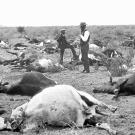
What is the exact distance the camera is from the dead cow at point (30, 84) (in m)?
7.88

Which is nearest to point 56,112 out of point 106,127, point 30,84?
point 106,127

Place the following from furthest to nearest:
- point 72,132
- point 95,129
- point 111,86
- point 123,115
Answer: point 111,86 → point 123,115 → point 95,129 → point 72,132

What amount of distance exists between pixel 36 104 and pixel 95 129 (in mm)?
910

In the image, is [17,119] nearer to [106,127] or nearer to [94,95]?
[106,127]

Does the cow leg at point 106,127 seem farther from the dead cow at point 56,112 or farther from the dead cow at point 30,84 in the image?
the dead cow at point 30,84

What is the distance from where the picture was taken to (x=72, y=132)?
495cm

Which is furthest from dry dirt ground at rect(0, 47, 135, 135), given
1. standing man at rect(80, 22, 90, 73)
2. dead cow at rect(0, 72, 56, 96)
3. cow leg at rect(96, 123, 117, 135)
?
standing man at rect(80, 22, 90, 73)

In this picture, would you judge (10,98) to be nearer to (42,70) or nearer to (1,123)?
(1,123)

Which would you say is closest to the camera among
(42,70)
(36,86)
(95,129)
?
(95,129)

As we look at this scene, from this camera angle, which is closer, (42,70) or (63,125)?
(63,125)

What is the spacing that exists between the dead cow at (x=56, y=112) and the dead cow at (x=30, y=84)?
2.19 metres

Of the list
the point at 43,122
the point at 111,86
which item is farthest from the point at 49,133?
the point at 111,86

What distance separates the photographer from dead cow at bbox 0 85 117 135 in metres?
5.32

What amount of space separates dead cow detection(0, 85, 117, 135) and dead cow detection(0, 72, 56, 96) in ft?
7.18
